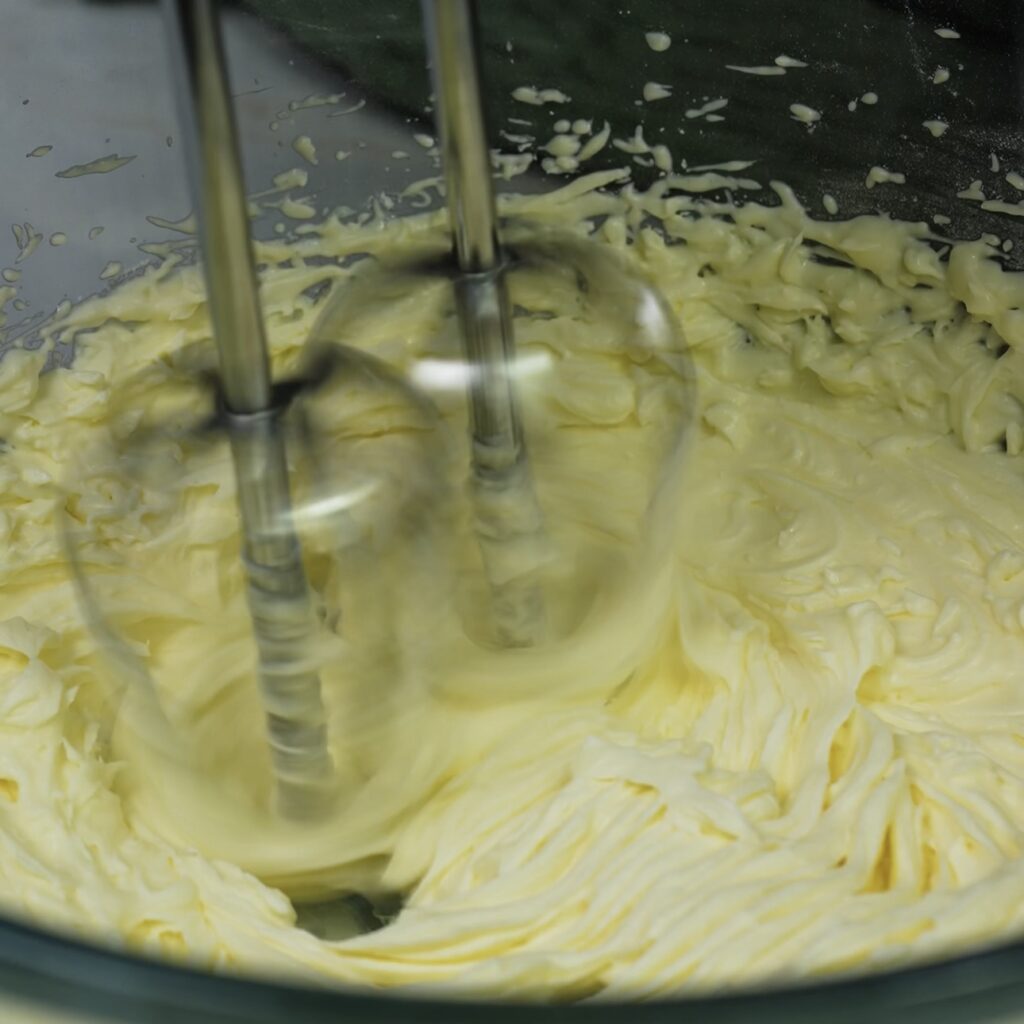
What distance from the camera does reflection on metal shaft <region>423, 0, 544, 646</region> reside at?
67 cm

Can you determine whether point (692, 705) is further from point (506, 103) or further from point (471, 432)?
point (506, 103)

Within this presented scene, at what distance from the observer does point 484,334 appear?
736 mm

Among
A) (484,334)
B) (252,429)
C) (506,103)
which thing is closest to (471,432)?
(484,334)

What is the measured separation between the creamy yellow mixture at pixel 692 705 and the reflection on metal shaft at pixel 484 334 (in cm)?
5

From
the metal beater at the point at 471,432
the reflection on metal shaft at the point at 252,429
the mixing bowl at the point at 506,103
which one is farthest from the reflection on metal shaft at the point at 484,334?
the mixing bowl at the point at 506,103

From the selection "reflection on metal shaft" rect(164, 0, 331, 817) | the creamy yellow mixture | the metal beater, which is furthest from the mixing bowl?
"reflection on metal shaft" rect(164, 0, 331, 817)

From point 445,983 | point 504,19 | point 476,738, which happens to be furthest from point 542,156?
point 445,983

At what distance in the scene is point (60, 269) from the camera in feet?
3.11

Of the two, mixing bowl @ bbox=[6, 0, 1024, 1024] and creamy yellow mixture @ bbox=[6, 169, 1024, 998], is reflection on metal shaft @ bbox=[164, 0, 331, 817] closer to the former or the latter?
creamy yellow mixture @ bbox=[6, 169, 1024, 998]

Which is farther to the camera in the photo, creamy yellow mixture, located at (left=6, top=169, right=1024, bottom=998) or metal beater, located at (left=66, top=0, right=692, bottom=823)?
creamy yellow mixture, located at (left=6, top=169, right=1024, bottom=998)

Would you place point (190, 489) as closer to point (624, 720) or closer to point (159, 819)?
point (159, 819)

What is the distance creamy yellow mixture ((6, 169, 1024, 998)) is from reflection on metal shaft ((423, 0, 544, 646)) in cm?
5

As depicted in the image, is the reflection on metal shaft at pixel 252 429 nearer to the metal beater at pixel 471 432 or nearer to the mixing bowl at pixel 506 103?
the metal beater at pixel 471 432

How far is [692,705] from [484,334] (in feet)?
0.87
